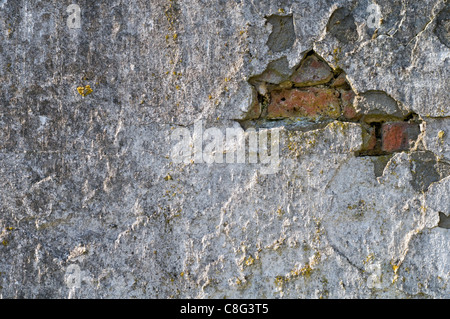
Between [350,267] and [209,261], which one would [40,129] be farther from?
[350,267]

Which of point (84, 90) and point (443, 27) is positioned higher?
point (443, 27)

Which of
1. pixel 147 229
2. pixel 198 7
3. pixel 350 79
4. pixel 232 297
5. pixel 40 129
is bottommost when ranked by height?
pixel 232 297

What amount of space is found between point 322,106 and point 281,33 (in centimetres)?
32

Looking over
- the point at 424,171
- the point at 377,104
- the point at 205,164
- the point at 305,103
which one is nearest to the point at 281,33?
the point at 305,103

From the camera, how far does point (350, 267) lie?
1.58 metres

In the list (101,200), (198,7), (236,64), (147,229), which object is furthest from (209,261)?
(198,7)

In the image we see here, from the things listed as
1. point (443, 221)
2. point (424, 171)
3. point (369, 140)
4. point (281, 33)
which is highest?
point (281, 33)

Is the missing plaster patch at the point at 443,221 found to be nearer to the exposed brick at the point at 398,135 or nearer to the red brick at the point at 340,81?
the exposed brick at the point at 398,135

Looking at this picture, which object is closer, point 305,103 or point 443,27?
point 443,27

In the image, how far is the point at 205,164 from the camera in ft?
5.37

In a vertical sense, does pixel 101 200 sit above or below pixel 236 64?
below

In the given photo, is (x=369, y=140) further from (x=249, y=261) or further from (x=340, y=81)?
(x=249, y=261)

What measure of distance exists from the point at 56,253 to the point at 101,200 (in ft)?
0.87

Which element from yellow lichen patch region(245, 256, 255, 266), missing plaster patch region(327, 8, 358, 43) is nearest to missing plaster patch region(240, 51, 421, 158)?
missing plaster patch region(327, 8, 358, 43)
